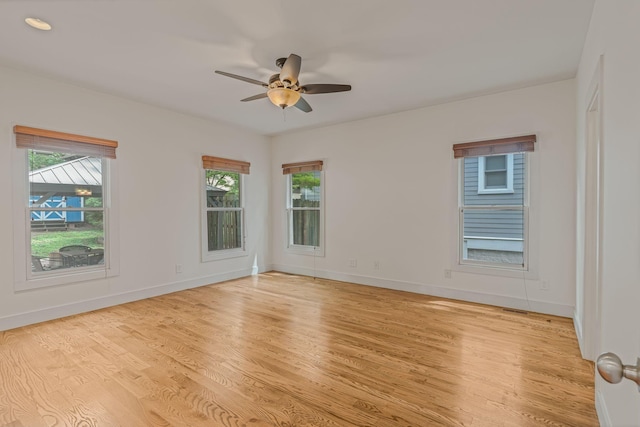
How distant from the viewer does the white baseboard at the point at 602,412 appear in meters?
1.66

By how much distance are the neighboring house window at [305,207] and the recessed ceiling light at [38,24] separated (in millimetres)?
3894

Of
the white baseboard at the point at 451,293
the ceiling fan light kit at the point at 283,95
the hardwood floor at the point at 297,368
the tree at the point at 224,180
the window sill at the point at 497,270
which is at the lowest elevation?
the hardwood floor at the point at 297,368

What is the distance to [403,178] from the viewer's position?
4.94m

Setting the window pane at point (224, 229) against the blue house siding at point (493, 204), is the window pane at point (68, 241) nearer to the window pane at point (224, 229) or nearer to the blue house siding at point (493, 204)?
the window pane at point (224, 229)

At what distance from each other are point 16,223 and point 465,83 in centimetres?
524

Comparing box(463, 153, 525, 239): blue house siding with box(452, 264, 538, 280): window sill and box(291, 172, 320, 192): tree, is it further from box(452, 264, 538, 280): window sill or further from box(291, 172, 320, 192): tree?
box(291, 172, 320, 192): tree

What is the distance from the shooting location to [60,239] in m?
3.85

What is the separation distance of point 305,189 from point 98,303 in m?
3.64

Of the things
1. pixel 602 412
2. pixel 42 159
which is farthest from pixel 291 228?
pixel 602 412

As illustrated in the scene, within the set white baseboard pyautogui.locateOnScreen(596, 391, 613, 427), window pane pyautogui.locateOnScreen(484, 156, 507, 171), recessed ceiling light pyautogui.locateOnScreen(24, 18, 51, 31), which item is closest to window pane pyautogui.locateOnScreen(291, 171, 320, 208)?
window pane pyautogui.locateOnScreen(484, 156, 507, 171)

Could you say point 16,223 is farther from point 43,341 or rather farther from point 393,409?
point 393,409

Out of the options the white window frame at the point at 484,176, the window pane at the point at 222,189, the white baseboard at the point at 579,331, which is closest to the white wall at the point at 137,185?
the window pane at the point at 222,189

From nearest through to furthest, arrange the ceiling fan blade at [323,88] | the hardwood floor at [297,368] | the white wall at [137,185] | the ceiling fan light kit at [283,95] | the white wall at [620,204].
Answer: the white wall at [620,204] → the hardwood floor at [297,368] → the ceiling fan light kit at [283,95] → the ceiling fan blade at [323,88] → the white wall at [137,185]

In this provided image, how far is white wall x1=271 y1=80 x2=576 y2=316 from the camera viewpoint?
12.4 ft
